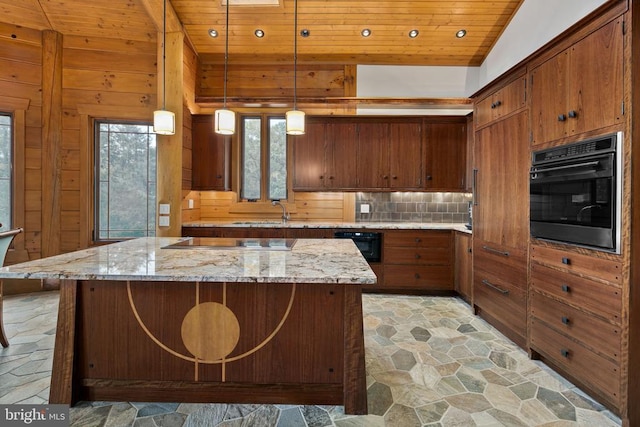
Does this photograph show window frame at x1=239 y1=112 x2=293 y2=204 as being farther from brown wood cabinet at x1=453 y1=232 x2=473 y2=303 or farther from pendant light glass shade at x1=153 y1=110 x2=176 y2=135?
brown wood cabinet at x1=453 y1=232 x2=473 y2=303

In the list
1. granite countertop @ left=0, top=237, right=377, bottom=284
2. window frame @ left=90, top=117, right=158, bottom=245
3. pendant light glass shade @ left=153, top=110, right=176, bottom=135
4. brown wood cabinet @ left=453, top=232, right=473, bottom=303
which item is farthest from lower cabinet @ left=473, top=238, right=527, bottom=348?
window frame @ left=90, top=117, right=158, bottom=245

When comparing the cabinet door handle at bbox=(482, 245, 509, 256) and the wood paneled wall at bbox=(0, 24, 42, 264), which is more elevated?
the wood paneled wall at bbox=(0, 24, 42, 264)

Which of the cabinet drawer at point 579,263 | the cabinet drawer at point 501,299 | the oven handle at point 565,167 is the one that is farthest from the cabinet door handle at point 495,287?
the oven handle at point 565,167

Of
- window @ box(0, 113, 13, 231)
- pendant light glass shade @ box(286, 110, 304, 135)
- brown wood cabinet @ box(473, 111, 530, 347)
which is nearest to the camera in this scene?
pendant light glass shade @ box(286, 110, 304, 135)

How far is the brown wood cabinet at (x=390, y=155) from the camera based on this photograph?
4.29 meters

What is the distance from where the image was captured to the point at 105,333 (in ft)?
5.91

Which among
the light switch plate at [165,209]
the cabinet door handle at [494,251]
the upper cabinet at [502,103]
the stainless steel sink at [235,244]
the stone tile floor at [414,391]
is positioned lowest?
the stone tile floor at [414,391]

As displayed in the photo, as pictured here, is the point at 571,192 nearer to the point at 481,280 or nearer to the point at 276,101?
the point at 481,280

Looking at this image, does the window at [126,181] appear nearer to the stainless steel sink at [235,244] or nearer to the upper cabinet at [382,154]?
the upper cabinet at [382,154]

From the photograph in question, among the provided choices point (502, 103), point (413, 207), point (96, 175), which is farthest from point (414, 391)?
point (96, 175)

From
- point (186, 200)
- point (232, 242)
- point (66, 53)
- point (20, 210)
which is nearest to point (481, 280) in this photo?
point (232, 242)

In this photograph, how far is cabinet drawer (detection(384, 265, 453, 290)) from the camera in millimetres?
4027

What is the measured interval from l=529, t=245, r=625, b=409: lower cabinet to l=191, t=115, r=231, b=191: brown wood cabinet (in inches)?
144

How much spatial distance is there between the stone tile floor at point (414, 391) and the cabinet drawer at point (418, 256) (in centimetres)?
107
